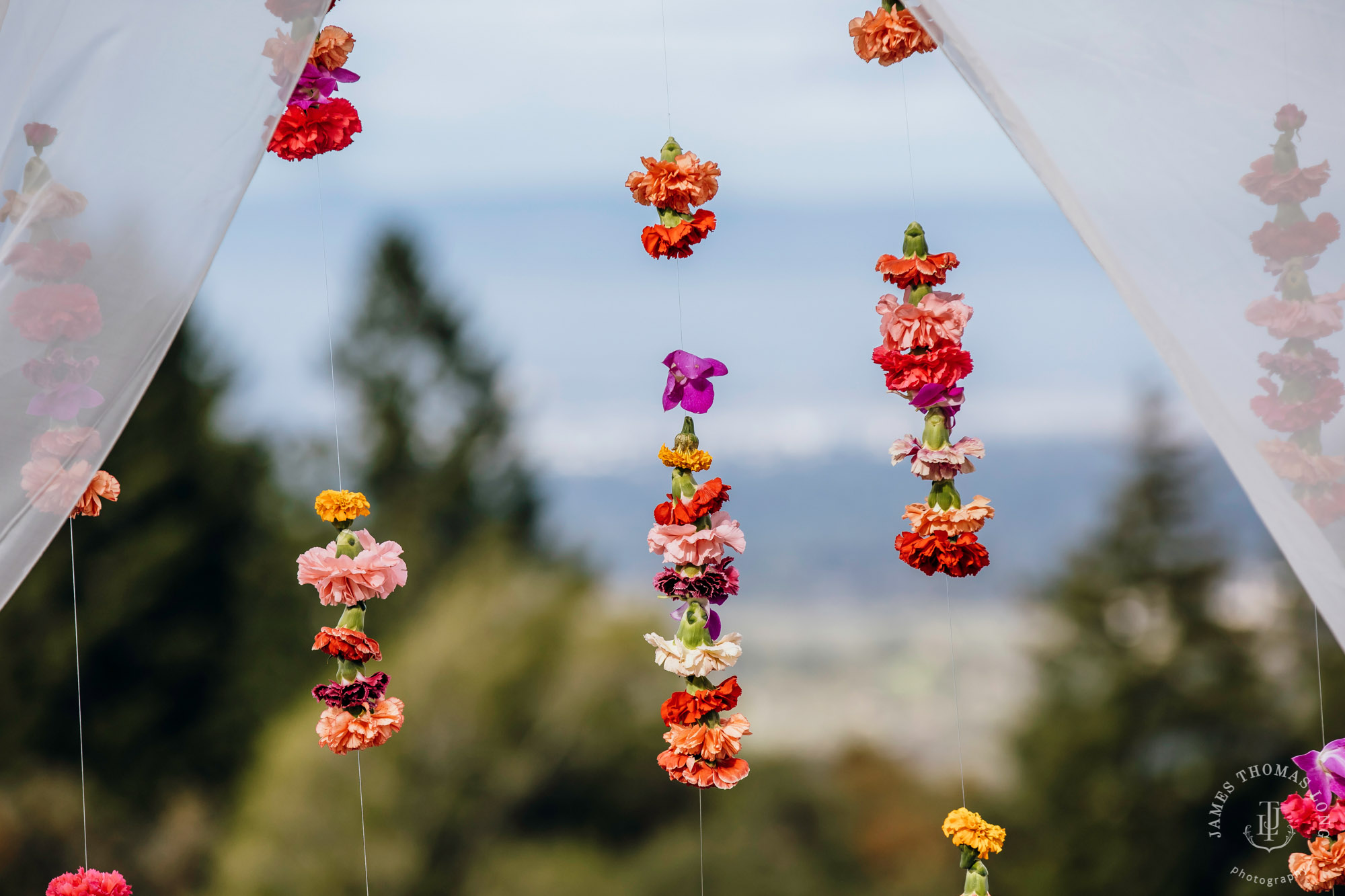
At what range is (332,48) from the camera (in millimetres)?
1537

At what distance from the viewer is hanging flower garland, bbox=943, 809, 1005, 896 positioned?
4.87ft

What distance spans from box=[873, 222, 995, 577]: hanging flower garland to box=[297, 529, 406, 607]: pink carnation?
0.73m

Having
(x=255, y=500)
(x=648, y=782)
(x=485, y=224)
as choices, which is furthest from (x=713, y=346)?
(x=255, y=500)

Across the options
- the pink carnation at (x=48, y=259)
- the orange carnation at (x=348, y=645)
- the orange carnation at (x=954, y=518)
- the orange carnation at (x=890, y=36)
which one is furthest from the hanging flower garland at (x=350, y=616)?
the orange carnation at (x=890, y=36)

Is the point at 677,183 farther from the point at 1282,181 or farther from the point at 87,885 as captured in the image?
the point at 87,885

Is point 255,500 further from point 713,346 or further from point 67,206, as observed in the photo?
point 67,206

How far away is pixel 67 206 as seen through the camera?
1.10 metres

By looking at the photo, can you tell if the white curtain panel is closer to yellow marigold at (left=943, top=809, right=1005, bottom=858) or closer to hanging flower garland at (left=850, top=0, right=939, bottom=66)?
hanging flower garland at (left=850, top=0, right=939, bottom=66)

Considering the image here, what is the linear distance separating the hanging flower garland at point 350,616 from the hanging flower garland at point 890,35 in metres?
0.95

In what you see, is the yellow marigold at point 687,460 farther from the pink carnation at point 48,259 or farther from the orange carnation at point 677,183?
the pink carnation at point 48,259

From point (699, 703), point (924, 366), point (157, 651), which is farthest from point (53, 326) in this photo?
point (157, 651)

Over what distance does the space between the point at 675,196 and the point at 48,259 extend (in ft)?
2.60

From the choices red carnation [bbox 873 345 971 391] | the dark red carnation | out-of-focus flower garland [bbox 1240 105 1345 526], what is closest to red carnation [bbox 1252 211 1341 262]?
out-of-focus flower garland [bbox 1240 105 1345 526]

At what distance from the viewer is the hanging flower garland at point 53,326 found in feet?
3.59
